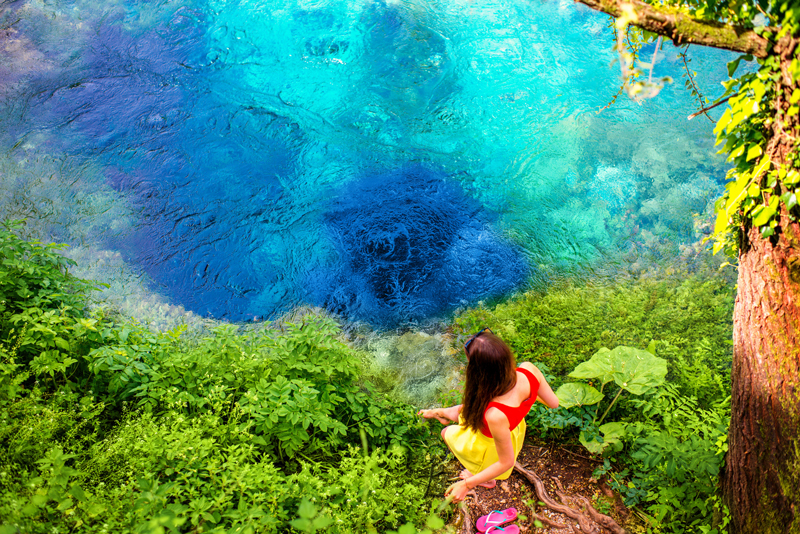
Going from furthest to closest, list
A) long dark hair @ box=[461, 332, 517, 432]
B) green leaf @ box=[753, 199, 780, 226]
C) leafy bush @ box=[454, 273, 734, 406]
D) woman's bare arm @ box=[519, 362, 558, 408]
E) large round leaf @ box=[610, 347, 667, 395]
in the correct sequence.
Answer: leafy bush @ box=[454, 273, 734, 406], large round leaf @ box=[610, 347, 667, 395], woman's bare arm @ box=[519, 362, 558, 408], long dark hair @ box=[461, 332, 517, 432], green leaf @ box=[753, 199, 780, 226]

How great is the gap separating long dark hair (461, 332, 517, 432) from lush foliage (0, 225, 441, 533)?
70cm

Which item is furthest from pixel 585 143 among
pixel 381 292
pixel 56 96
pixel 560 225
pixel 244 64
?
pixel 56 96

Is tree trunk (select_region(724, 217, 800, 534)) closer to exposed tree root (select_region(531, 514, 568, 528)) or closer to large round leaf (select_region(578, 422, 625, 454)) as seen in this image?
large round leaf (select_region(578, 422, 625, 454))

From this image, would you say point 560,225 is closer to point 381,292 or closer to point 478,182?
point 478,182

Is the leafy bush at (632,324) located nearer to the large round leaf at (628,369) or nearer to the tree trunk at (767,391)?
the large round leaf at (628,369)

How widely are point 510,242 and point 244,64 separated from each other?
4723 mm

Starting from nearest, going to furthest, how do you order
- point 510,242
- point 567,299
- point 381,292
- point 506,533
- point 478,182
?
1. point 506,533
2. point 567,299
3. point 381,292
4. point 510,242
5. point 478,182

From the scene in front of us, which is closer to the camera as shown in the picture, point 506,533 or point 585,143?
point 506,533

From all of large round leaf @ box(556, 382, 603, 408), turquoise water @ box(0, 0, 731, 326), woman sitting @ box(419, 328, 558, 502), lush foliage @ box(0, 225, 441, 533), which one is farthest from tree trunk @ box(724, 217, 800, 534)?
turquoise water @ box(0, 0, 731, 326)

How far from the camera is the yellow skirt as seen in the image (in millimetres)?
2654

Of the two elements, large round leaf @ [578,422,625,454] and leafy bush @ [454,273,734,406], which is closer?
large round leaf @ [578,422,625,454]

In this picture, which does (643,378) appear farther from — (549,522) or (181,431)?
(181,431)

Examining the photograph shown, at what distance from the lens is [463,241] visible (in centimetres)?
543

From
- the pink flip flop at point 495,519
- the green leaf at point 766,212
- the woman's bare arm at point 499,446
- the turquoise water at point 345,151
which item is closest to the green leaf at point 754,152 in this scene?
the green leaf at point 766,212
